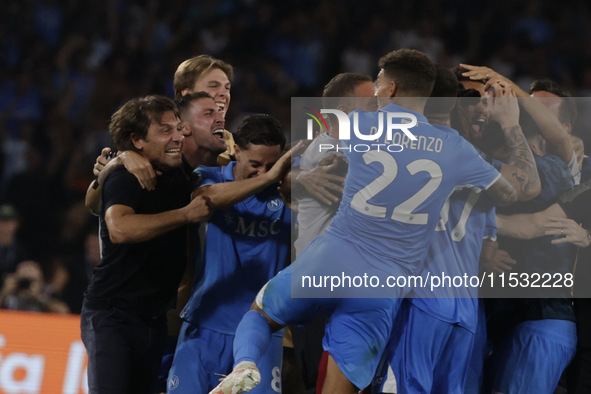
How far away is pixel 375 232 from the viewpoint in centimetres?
444

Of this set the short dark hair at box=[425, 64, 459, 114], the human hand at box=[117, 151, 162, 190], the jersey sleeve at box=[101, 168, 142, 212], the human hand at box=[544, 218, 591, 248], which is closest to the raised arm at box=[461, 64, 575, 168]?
the short dark hair at box=[425, 64, 459, 114]

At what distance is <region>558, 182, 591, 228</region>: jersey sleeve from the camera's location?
498cm

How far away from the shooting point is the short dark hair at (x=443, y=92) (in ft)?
15.4

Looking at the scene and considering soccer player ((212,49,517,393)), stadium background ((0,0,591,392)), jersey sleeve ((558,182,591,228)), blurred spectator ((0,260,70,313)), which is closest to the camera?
soccer player ((212,49,517,393))

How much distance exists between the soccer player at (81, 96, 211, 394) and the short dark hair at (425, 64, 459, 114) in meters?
1.40

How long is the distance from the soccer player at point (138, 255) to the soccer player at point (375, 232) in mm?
633

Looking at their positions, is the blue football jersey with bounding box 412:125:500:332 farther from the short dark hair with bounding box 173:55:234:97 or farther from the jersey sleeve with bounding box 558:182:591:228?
the short dark hair with bounding box 173:55:234:97

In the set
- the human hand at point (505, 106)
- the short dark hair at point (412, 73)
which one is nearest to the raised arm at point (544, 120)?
the human hand at point (505, 106)

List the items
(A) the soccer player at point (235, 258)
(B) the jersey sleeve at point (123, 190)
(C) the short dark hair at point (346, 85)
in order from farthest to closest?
1. (C) the short dark hair at point (346, 85)
2. (A) the soccer player at point (235, 258)
3. (B) the jersey sleeve at point (123, 190)

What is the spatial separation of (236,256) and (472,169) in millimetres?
1439

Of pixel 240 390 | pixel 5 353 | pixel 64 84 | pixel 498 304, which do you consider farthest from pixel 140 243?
pixel 64 84

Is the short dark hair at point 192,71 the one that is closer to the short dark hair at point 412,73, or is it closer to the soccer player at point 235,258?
the soccer player at point 235,258

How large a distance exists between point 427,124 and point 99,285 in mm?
2061

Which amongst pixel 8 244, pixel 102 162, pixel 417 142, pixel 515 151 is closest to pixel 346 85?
pixel 417 142
